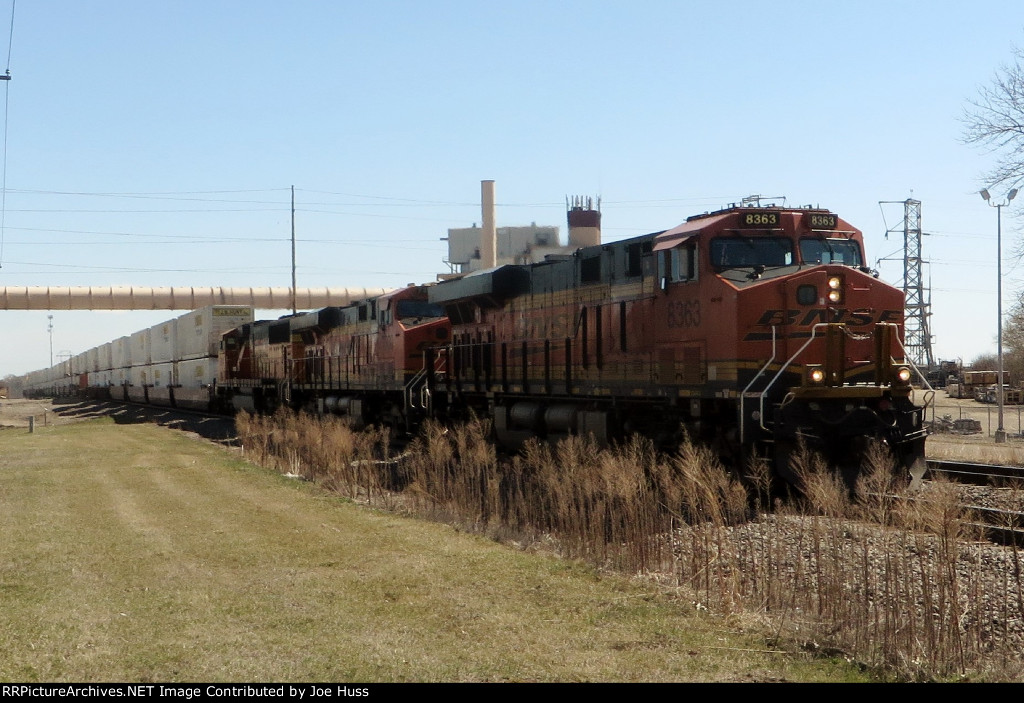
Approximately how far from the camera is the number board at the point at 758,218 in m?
14.4

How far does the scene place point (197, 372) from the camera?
4634cm

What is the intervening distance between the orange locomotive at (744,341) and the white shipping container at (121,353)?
52.9 metres

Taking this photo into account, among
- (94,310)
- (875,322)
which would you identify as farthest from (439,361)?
(94,310)

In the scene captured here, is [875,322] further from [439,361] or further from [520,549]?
[439,361]

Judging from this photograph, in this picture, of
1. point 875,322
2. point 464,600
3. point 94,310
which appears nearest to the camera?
point 464,600

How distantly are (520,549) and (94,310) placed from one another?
6166 centimetres

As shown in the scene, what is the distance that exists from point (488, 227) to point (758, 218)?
59.6 meters

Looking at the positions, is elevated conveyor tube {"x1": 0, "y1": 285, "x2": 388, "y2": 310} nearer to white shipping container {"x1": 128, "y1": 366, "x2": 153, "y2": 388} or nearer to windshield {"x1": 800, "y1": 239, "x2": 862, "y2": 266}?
white shipping container {"x1": 128, "y1": 366, "x2": 153, "y2": 388}

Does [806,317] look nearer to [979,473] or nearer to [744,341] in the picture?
[744,341]

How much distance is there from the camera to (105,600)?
28.1ft

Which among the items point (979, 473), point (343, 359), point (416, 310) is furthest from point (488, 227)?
point (979, 473)

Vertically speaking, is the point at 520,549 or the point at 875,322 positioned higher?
the point at 875,322

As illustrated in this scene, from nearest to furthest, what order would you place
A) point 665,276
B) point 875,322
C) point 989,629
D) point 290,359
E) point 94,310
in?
point 989,629 < point 875,322 < point 665,276 < point 290,359 < point 94,310

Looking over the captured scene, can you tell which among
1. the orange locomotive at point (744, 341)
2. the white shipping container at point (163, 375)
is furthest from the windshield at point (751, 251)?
the white shipping container at point (163, 375)
